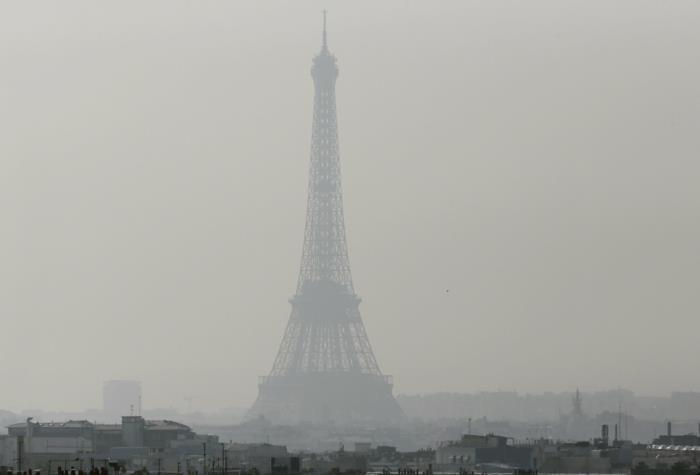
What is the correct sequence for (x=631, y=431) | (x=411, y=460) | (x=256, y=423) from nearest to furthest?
(x=411, y=460) < (x=631, y=431) < (x=256, y=423)

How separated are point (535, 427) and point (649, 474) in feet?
320

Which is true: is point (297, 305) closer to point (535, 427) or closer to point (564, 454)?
point (535, 427)

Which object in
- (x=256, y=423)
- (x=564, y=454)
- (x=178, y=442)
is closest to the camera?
(x=564, y=454)

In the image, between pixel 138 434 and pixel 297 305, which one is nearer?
pixel 138 434

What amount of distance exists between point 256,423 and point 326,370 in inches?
604

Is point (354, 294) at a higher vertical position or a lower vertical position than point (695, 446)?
higher

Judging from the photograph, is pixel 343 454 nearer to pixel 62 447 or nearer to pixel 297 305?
pixel 62 447

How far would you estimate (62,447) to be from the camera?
4195 inches

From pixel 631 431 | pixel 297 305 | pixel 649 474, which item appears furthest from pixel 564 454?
pixel 297 305

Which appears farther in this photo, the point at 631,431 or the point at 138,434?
the point at 631,431

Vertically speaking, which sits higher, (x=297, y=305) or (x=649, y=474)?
(x=297, y=305)

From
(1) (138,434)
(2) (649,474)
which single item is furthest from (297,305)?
(2) (649,474)

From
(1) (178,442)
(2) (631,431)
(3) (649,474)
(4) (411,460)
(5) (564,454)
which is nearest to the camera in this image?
(3) (649,474)

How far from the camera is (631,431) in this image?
169875 millimetres
